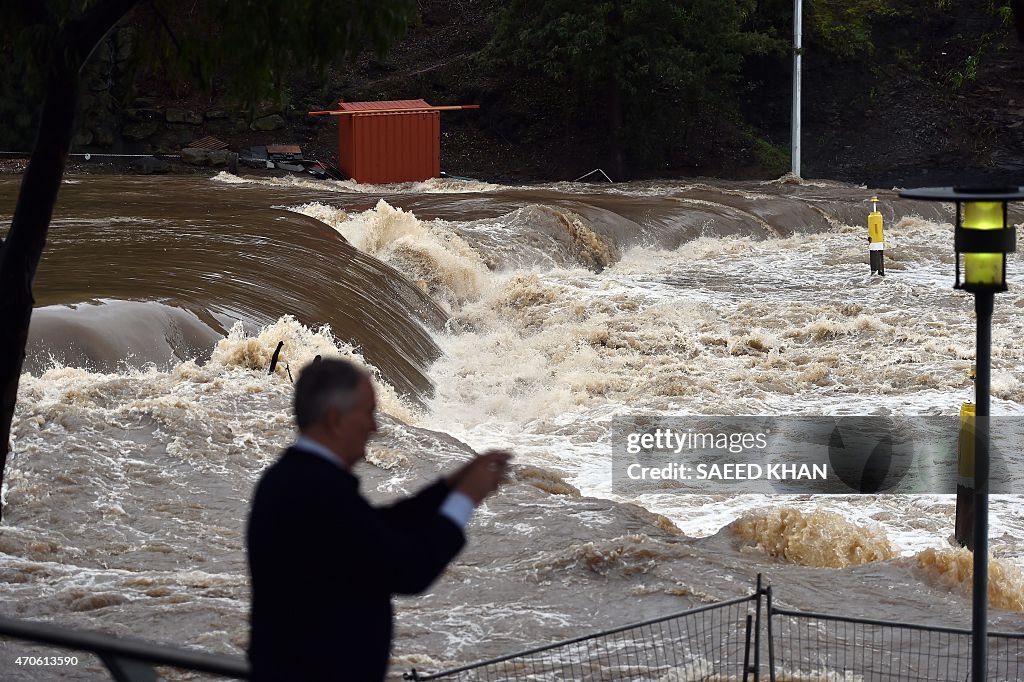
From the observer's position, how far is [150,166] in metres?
31.1

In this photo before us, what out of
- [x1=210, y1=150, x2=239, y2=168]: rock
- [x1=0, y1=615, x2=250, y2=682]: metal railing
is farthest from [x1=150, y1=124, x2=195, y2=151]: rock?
[x1=0, y1=615, x2=250, y2=682]: metal railing

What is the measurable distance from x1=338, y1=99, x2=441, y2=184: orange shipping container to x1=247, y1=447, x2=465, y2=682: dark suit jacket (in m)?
24.8

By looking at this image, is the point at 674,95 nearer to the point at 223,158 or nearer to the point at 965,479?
Result: the point at 223,158

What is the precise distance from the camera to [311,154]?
34.2 meters

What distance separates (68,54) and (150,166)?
89.2 feet

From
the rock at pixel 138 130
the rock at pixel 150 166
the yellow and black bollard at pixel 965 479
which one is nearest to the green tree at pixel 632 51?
the rock at pixel 150 166

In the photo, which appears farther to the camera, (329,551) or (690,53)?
(690,53)

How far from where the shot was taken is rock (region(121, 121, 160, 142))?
33781 mm

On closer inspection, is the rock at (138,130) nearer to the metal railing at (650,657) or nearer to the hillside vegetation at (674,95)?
the hillside vegetation at (674,95)

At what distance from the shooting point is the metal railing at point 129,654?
2.64 metres

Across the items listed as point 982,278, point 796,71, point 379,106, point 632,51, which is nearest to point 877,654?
point 982,278

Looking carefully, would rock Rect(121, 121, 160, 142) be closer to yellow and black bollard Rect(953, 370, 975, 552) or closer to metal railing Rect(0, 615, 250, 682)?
yellow and black bollard Rect(953, 370, 975, 552)

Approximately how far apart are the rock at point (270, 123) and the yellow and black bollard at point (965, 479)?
28.2m

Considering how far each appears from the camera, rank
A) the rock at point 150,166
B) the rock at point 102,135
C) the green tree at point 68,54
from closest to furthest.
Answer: the green tree at point 68,54, the rock at point 150,166, the rock at point 102,135
